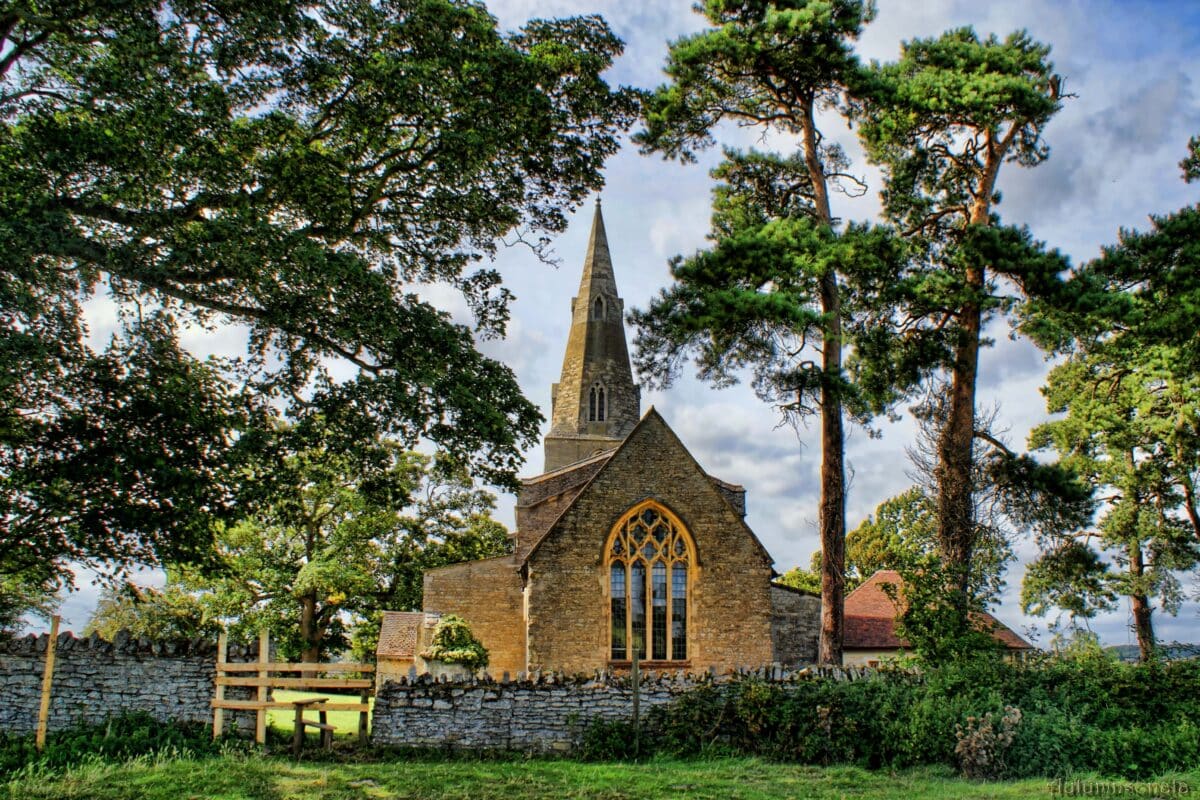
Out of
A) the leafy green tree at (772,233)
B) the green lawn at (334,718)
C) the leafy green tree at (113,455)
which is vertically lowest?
the green lawn at (334,718)

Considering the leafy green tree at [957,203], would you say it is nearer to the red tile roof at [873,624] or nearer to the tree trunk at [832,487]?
the tree trunk at [832,487]

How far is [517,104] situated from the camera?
46.2 ft

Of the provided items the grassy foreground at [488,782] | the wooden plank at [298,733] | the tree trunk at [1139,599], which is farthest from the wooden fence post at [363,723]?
the tree trunk at [1139,599]

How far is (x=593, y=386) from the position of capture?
37.7 meters

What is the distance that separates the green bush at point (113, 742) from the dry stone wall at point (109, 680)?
176 mm

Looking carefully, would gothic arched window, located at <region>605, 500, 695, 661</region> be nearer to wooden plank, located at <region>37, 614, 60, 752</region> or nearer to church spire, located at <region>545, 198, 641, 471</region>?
wooden plank, located at <region>37, 614, 60, 752</region>

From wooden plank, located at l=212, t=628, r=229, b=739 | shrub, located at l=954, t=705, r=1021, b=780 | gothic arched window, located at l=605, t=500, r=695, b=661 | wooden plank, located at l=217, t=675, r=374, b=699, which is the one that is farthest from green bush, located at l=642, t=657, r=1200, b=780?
gothic arched window, located at l=605, t=500, r=695, b=661

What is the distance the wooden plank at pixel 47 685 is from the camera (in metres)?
12.1

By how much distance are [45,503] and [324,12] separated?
8719 millimetres

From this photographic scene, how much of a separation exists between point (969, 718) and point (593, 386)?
26.5 metres

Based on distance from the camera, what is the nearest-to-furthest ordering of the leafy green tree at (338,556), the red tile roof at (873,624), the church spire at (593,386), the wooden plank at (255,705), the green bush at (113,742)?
the green bush at (113,742) → the wooden plank at (255,705) → the red tile roof at (873,624) → the leafy green tree at (338,556) → the church spire at (593,386)

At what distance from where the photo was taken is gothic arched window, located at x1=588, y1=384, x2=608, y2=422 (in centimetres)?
3750

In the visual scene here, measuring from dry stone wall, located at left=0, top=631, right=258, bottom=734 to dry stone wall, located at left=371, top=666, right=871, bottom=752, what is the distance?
2.31 meters

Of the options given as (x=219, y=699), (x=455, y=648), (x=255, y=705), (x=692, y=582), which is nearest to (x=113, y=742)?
(x=219, y=699)
